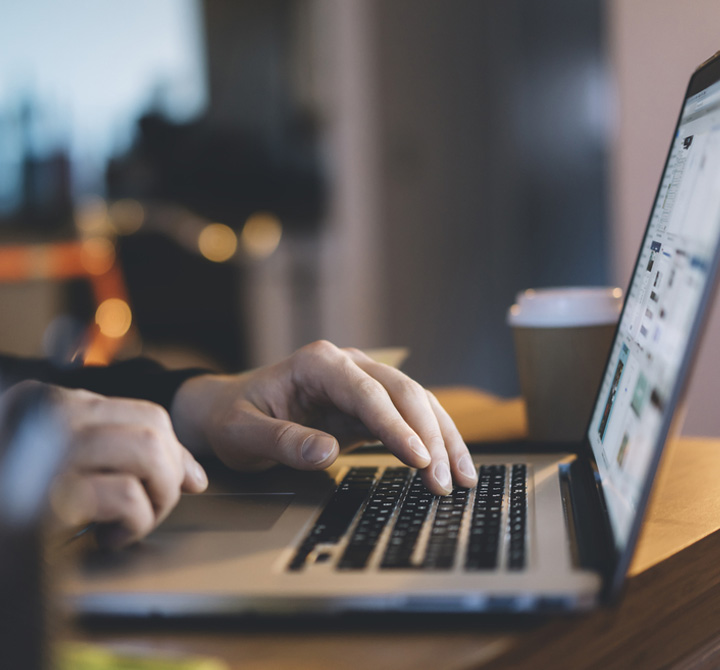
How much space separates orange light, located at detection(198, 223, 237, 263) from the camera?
357 cm

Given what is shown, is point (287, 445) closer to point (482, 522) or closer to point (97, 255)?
point (482, 522)

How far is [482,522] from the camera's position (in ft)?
1.66

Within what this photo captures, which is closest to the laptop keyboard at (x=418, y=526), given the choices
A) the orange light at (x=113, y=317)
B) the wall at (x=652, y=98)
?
the wall at (x=652, y=98)

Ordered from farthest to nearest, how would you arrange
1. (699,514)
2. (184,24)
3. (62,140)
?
(184,24), (62,140), (699,514)

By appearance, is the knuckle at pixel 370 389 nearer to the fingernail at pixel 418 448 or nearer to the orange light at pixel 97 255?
the fingernail at pixel 418 448

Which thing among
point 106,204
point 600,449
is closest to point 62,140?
point 106,204

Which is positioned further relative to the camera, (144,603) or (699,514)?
(699,514)

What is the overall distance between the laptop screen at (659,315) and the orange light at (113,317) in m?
2.40

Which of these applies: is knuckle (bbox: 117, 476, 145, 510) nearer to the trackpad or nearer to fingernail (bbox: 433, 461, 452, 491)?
the trackpad

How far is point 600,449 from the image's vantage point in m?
0.60

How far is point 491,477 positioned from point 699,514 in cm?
15

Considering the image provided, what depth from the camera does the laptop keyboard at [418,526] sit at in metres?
0.44

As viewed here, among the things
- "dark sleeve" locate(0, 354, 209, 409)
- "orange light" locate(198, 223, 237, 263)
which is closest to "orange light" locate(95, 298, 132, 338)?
"orange light" locate(198, 223, 237, 263)

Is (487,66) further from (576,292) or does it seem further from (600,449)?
(600,449)
